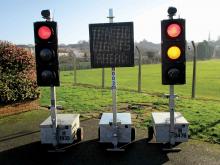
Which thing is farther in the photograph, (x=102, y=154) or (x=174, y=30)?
(x=102, y=154)

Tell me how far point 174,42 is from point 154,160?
2309mm

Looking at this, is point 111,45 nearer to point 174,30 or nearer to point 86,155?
point 174,30

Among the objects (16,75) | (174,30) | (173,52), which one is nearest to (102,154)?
(173,52)

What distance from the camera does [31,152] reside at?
6.84 meters

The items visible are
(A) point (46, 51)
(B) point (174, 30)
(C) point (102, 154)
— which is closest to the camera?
(B) point (174, 30)

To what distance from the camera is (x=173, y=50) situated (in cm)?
634

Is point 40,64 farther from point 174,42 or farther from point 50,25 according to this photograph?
point 174,42

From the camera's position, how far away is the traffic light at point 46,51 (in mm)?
6453

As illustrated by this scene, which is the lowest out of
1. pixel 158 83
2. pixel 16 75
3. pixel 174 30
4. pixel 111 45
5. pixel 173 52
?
pixel 158 83

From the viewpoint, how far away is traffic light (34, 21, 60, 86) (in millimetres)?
6453

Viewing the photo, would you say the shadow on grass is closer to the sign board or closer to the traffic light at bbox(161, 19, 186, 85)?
the traffic light at bbox(161, 19, 186, 85)

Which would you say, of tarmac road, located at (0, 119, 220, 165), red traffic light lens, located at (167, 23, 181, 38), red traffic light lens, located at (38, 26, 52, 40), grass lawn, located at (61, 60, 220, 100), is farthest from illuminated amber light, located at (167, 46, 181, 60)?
grass lawn, located at (61, 60, 220, 100)

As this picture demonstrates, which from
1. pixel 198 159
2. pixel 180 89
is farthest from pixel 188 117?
pixel 180 89

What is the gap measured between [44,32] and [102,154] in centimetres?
271
